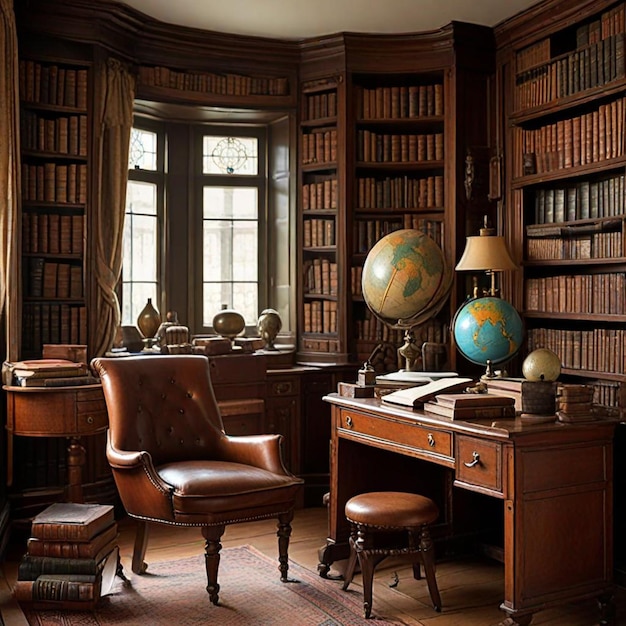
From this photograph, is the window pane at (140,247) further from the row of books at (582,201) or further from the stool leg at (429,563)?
the stool leg at (429,563)

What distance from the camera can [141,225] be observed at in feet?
20.3

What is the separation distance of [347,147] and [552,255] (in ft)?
5.28

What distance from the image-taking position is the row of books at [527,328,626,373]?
5012 mm

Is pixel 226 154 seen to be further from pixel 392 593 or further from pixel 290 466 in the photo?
pixel 392 593

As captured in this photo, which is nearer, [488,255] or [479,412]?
[479,412]

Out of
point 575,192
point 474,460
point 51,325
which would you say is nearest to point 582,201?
point 575,192

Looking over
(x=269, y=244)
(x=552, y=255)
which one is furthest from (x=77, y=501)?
(x=552, y=255)

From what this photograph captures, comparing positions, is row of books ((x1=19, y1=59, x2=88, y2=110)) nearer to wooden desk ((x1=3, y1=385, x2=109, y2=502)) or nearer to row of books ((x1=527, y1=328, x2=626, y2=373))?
wooden desk ((x1=3, y1=385, x2=109, y2=502))

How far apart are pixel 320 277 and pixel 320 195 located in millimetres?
593

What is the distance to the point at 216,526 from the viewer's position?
3910mm

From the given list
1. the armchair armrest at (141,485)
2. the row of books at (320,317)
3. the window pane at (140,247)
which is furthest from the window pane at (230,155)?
the armchair armrest at (141,485)

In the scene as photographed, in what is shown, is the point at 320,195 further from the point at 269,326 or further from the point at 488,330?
the point at 488,330

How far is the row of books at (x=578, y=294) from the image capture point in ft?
16.5

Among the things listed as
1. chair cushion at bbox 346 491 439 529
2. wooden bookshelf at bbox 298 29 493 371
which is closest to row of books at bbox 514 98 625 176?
wooden bookshelf at bbox 298 29 493 371
